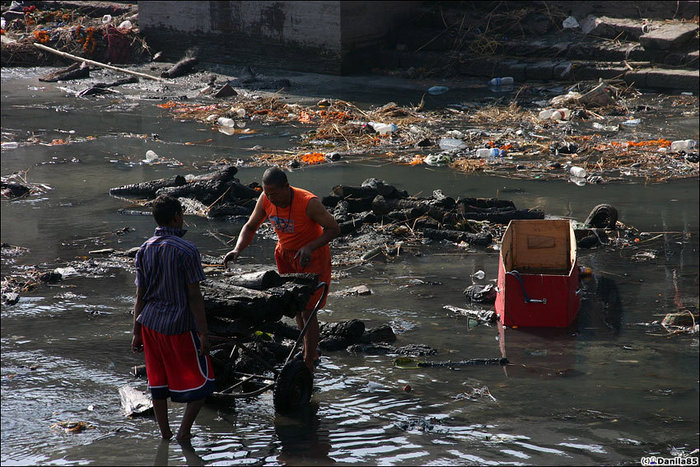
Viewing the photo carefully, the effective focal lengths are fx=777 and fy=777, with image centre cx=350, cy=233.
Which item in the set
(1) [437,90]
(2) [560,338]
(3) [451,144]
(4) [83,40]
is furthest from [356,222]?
(4) [83,40]

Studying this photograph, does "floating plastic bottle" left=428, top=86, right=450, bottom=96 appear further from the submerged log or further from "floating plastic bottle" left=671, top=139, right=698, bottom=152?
the submerged log

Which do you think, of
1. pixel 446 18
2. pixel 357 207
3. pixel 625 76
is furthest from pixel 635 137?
pixel 446 18

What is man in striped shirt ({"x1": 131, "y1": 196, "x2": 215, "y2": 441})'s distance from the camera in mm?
4086

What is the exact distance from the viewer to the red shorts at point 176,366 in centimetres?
416

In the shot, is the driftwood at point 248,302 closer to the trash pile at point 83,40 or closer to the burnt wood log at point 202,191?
the burnt wood log at point 202,191

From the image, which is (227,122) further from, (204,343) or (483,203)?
(204,343)

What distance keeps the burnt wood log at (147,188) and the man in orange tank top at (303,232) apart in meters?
5.17

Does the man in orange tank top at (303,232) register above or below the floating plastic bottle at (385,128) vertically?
below

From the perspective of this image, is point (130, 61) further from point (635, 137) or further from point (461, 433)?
point (461, 433)

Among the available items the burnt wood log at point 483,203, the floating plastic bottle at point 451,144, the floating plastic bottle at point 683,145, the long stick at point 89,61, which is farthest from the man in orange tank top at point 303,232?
the long stick at point 89,61

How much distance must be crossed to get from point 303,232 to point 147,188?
551 cm

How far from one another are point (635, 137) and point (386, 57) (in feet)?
26.7

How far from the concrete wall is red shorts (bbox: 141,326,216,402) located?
14.8 m

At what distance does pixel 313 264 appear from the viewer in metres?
5.18
